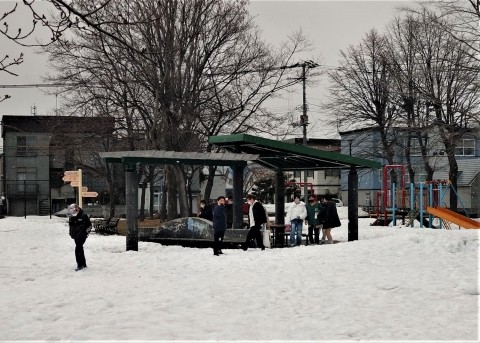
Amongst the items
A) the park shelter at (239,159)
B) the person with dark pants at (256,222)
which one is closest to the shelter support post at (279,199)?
the park shelter at (239,159)

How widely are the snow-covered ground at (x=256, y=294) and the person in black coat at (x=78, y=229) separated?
39 cm

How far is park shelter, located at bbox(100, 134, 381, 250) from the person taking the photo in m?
19.5

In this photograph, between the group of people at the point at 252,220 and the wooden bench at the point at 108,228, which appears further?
the wooden bench at the point at 108,228

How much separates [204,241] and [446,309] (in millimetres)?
11635

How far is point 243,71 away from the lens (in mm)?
32281

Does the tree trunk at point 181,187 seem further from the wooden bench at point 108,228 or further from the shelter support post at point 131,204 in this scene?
the shelter support post at point 131,204

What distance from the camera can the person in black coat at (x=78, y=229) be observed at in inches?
617

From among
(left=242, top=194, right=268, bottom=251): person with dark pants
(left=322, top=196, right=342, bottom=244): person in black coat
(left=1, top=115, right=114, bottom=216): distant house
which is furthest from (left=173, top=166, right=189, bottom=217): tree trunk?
(left=1, top=115, right=114, bottom=216): distant house

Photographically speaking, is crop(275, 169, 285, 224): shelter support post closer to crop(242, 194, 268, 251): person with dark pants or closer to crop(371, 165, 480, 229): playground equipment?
crop(242, 194, 268, 251): person with dark pants

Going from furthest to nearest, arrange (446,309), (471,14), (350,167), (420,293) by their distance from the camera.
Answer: (471,14) < (350,167) < (420,293) < (446,309)

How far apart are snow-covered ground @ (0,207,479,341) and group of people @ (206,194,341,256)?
0.88m

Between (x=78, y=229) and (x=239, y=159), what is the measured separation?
5.80m

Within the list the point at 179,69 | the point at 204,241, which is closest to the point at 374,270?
the point at 204,241

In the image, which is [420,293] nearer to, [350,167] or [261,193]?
[350,167]
